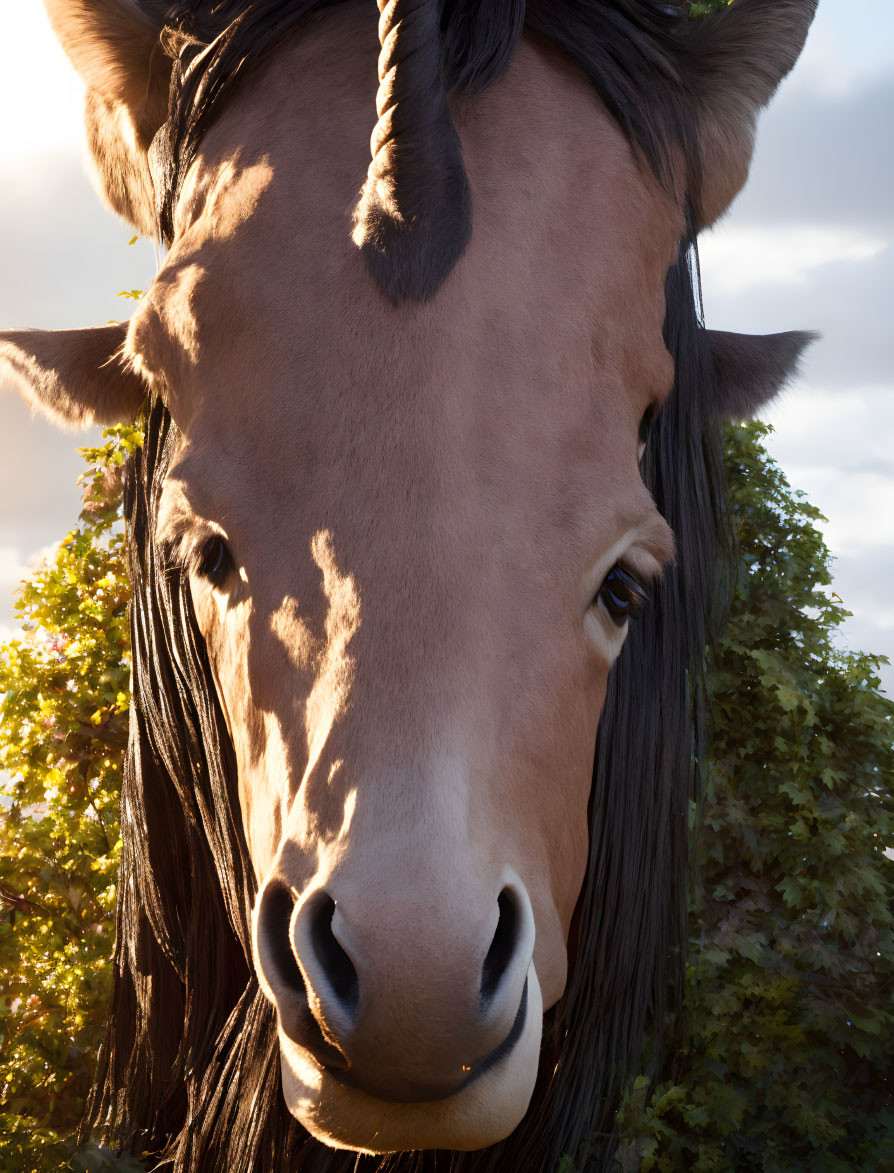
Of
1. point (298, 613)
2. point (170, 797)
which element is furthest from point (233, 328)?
point (170, 797)

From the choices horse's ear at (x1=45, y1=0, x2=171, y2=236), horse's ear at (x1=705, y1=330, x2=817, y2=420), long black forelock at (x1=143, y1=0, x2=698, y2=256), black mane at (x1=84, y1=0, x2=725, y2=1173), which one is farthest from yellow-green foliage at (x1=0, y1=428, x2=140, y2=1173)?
horse's ear at (x1=705, y1=330, x2=817, y2=420)

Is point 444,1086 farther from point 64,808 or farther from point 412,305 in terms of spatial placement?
point 64,808

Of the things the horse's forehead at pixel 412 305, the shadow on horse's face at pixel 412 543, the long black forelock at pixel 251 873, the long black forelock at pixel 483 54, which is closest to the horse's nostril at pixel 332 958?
the shadow on horse's face at pixel 412 543

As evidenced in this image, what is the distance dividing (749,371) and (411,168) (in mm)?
1335

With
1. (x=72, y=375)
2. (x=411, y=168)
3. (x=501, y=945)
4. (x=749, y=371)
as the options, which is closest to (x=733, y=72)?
(x=749, y=371)

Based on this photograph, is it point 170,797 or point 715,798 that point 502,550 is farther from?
point 715,798

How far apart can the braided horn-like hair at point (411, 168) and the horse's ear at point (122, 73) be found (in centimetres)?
87

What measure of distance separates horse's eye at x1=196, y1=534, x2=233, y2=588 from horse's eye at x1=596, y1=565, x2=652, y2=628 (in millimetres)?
620

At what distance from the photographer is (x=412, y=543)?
119cm

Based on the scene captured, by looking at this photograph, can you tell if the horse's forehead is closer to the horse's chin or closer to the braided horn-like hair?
the braided horn-like hair

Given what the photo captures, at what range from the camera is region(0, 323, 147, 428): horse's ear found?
2080mm

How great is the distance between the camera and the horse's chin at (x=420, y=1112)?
1075 mm

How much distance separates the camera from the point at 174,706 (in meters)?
2.03

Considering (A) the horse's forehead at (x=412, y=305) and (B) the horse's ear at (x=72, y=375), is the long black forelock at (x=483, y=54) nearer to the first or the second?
(A) the horse's forehead at (x=412, y=305)
